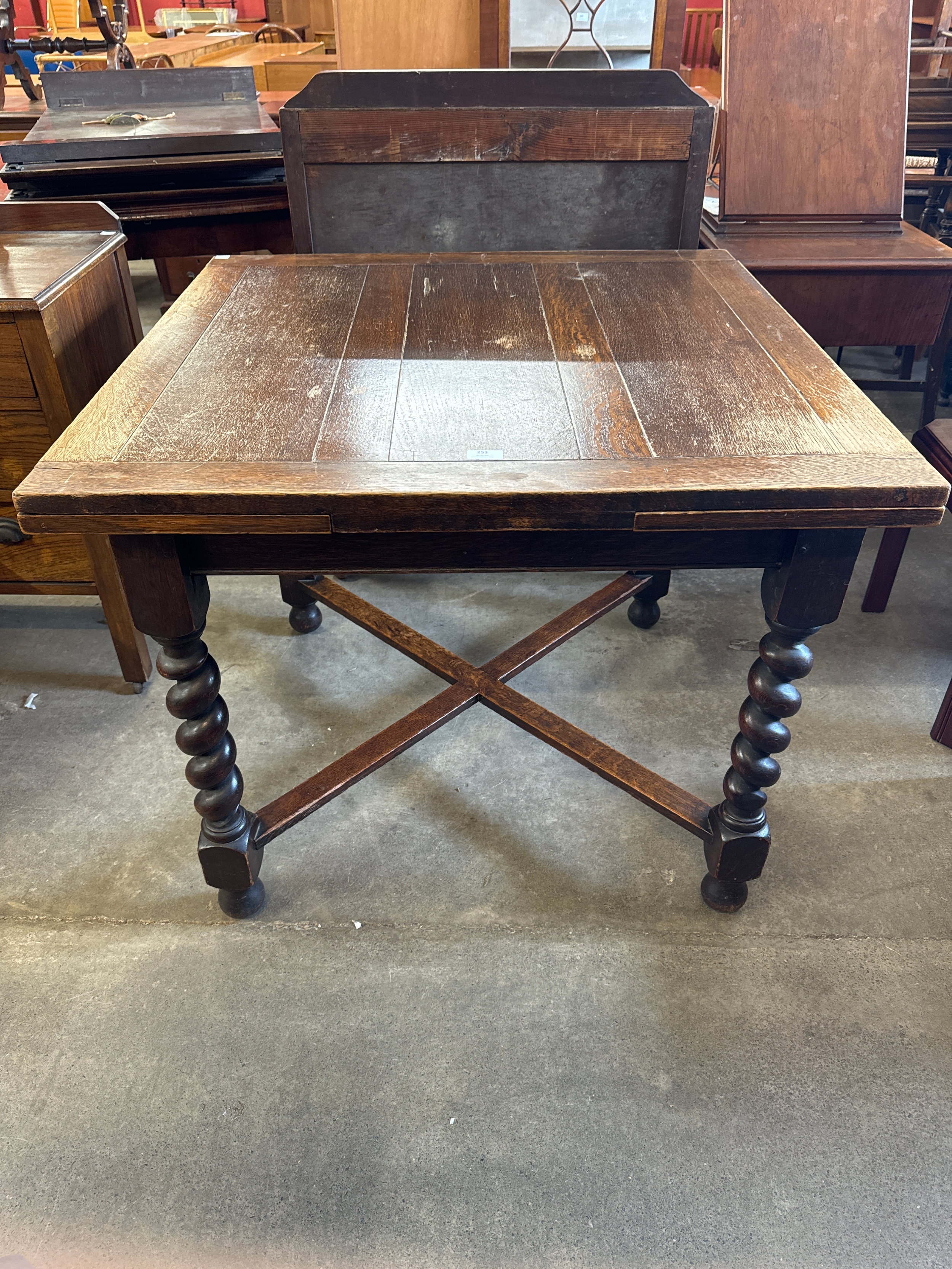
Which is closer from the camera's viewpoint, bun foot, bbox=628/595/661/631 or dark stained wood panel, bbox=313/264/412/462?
dark stained wood panel, bbox=313/264/412/462

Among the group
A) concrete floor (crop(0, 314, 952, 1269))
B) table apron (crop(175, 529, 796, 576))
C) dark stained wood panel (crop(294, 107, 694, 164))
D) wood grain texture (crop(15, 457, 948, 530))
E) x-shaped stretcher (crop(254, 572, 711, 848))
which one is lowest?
concrete floor (crop(0, 314, 952, 1269))

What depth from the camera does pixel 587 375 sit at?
132 centimetres

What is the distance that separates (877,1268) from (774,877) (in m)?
0.64

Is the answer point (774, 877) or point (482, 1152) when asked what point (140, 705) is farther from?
point (774, 877)

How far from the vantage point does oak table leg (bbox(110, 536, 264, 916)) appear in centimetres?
120

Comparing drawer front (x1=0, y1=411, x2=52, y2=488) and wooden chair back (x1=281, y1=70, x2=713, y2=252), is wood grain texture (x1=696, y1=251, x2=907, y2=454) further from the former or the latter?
drawer front (x1=0, y1=411, x2=52, y2=488)

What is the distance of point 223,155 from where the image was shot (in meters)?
2.48

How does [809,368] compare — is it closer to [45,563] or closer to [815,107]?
[815,107]

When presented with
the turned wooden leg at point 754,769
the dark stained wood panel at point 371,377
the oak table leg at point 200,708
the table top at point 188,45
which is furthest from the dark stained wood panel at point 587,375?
the table top at point 188,45

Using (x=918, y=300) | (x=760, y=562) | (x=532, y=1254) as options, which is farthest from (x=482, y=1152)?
(x=918, y=300)

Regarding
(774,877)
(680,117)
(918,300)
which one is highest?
Result: (680,117)

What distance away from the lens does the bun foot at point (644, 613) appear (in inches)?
90.4

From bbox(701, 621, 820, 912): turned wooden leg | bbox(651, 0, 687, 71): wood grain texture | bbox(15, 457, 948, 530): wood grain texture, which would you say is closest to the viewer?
bbox(15, 457, 948, 530): wood grain texture

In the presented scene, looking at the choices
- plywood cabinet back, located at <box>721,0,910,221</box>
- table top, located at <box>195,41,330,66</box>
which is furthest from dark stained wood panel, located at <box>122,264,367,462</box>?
table top, located at <box>195,41,330,66</box>
